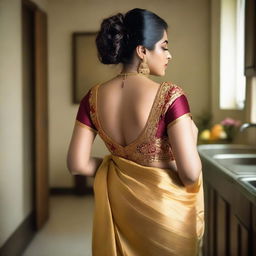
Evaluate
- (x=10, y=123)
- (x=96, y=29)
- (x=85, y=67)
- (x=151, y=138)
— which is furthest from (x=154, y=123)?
(x=96, y=29)

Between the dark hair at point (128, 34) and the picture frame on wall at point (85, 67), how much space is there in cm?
339

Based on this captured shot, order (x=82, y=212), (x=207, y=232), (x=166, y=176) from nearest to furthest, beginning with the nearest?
(x=166, y=176)
(x=207, y=232)
(x=82, y=212)

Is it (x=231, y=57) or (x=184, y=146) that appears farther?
(x=231, y=57)

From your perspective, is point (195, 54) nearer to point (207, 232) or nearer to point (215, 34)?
point (215, 34)

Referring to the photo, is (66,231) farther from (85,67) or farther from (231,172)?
(231,172)

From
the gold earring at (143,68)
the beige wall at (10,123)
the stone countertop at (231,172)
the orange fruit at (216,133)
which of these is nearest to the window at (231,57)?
the orange fruit at (216,133)

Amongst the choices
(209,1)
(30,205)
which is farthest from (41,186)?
(209,1)

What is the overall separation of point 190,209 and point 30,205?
2.45 meters

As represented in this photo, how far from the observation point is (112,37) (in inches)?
50.1

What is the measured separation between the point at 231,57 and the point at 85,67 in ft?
5.70

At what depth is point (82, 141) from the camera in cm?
133

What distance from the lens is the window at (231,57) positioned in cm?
383

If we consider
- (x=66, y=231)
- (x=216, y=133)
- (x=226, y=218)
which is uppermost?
(x=216, y=133)

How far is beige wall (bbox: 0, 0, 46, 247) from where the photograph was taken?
265 cm
